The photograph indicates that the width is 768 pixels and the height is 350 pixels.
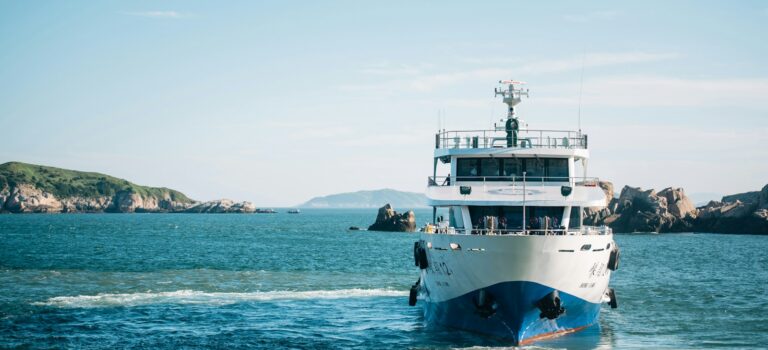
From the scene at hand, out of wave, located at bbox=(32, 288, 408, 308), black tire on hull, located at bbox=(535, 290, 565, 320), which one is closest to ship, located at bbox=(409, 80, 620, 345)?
black tire on hull, located at bbox=(535, 290, 565, 320)

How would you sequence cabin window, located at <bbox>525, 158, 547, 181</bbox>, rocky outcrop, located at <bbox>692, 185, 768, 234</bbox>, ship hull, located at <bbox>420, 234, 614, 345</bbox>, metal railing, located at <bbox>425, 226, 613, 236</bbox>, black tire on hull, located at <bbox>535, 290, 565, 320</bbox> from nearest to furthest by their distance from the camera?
ship hull, located at <bbox>420, 234, 614, 345</bbox> → black tire on hull, located at <bbox>535, 290, 565, 320</bbox> → metal railing, located at <bbox>425, 226, 613, 236</bbox> → cabin window, located at <bbox>525, 158, 547, 181</bbox> → rocky outcrop, located at <bbox>692, 185, 768, 234</bbox>

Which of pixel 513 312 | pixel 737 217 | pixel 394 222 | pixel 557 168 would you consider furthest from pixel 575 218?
pixel 394 222

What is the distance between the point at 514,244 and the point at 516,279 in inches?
49.6

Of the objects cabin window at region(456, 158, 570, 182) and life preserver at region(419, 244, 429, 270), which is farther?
cabin window at region(456, 158, 570, 182)

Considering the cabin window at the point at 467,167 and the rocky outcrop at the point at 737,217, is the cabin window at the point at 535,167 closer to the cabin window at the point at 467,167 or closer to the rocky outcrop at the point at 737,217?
the cabin window at the point at 467,167

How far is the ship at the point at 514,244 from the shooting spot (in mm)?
28562

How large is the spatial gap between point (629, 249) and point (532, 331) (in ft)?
186

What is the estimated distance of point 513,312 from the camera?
2881 cm

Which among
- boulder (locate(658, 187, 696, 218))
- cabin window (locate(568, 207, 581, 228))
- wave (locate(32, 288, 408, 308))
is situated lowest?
wave (locate(32, 288, 408, 308))

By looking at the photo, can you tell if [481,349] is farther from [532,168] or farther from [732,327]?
[732,327]

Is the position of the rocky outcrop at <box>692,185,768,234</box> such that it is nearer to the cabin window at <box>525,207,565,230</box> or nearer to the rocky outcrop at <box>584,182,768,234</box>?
the rocky outcrop at <box>584,182,768,234</box>

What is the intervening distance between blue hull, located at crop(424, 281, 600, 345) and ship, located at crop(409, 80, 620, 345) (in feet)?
0.12

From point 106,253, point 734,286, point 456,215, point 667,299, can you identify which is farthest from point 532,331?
point 106,253

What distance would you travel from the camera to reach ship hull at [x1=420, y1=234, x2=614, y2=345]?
93.1 ft
